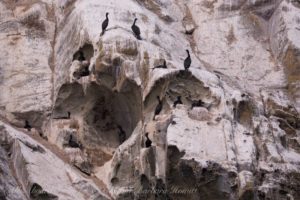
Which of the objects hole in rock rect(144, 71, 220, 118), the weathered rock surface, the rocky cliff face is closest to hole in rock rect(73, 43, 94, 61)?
the rocky cliff face

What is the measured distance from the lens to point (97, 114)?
24.6m

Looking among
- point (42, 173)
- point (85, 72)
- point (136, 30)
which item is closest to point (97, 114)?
point (85, 72)

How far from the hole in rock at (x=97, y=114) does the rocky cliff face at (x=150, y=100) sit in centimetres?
4

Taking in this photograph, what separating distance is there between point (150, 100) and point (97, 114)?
10.0ft

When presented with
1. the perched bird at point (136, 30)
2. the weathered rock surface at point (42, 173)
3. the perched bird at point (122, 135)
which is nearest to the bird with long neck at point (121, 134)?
the perched bird at point (122, 135)

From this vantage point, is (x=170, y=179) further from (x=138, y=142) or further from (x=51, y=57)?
(x=51, y=57)

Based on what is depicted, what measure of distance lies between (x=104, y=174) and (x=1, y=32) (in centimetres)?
932

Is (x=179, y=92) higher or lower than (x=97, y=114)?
higher

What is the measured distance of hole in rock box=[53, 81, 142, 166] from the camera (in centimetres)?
2402

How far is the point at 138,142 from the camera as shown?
2234 cm

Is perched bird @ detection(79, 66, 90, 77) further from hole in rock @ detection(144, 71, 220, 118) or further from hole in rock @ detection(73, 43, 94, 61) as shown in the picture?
hole in rock @ detection(144, 71, 220, 118)

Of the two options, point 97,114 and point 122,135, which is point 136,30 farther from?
point 122,135

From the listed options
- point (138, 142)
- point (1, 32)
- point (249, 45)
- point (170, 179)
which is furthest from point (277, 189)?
point (1, 32)

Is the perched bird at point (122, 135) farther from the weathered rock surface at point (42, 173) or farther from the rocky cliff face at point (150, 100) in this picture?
the weathered rock surface at point (42, 173)
